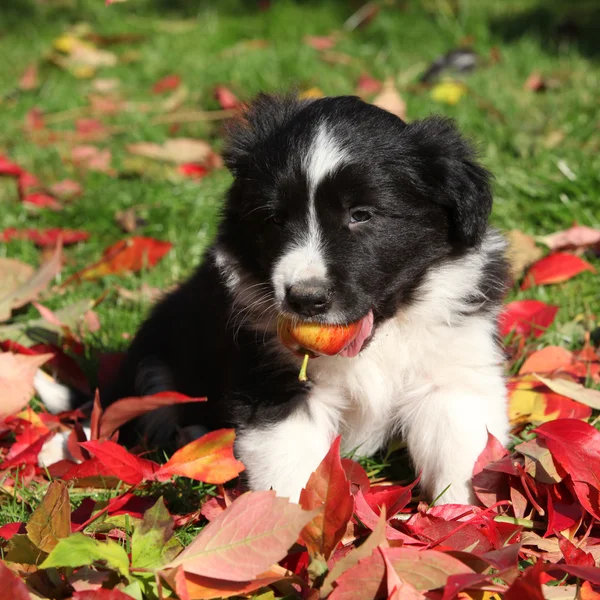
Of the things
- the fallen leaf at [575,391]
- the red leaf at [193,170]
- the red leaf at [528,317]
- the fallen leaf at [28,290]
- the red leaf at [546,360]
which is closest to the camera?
the fallen leaf at [575,391]

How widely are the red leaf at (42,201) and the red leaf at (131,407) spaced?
92.2 inches

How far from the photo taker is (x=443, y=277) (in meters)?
2.61

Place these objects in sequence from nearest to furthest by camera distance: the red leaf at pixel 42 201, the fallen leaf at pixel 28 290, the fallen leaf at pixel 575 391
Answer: the fallen leaf at pixel 575 391 → the fallen leaf at pixel 28 290 → the red leaf at pixel 42 201

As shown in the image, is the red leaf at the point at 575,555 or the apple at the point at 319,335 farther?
the apple at the point at 319,335

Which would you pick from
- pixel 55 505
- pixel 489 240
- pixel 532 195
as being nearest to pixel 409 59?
pixel 532 195

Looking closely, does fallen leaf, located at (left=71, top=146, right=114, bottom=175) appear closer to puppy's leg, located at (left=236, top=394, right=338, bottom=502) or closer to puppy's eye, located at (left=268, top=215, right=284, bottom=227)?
puppy's eye, located at (left=268, top=215, right=284, bottom=227)

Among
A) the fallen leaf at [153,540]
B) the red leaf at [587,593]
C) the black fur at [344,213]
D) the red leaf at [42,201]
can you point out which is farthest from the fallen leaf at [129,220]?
the red leaf at [587,593]

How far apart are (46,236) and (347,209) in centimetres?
257

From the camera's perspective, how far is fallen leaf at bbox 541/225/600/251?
3.92m

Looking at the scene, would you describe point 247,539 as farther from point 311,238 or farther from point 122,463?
point 311,238

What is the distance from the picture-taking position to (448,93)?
18.4ft

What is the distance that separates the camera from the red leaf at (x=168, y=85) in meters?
6.62

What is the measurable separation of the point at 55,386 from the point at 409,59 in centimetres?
422

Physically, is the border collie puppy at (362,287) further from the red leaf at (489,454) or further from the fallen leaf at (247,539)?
the fallen leaf at (247,539)
